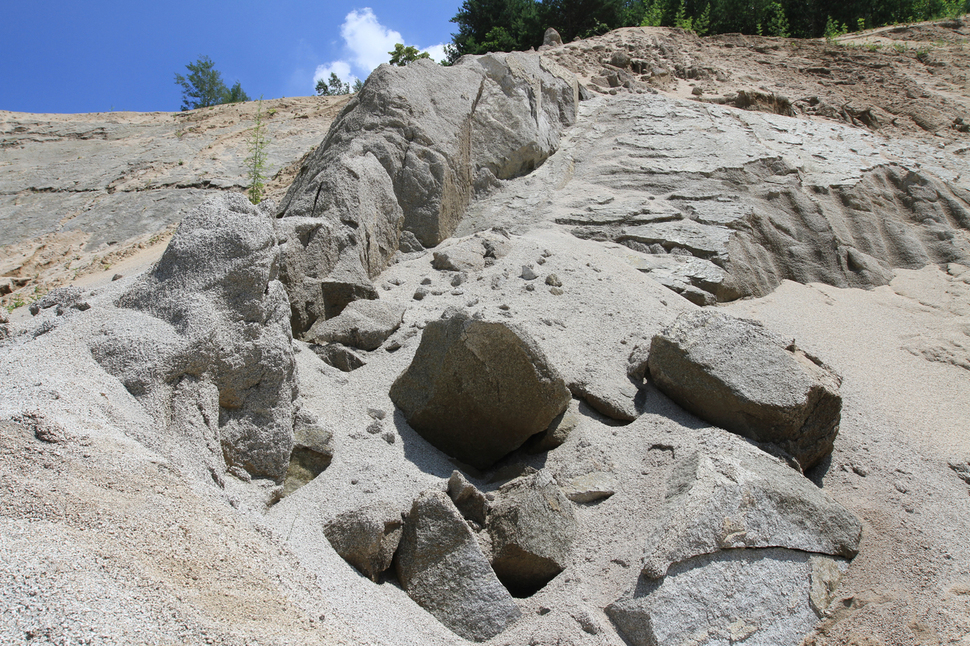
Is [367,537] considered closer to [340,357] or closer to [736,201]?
[340,357]

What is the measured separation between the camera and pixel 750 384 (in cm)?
314

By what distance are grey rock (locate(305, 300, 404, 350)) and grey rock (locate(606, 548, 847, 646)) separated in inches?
74.3

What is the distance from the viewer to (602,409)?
130 inches

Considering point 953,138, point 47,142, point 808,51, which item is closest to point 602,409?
point 953,138

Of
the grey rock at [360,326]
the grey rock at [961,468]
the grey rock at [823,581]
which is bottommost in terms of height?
the grey rock at [823,581]

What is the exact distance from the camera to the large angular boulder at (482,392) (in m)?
2.91

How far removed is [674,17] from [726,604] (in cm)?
1448

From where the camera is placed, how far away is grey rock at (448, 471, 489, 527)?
253 cm

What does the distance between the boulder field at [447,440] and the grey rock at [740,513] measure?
12 mm

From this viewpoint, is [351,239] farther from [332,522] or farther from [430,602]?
[430,602]

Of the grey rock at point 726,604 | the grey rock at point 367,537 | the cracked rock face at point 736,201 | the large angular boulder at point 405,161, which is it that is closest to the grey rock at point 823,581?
the grey rock at point 726,604

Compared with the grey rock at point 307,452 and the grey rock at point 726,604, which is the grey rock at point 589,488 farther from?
the grey rock at point 307,452

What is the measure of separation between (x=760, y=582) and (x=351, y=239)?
9.35 ft

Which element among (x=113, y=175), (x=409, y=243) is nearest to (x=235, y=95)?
(x=113, y=175)
